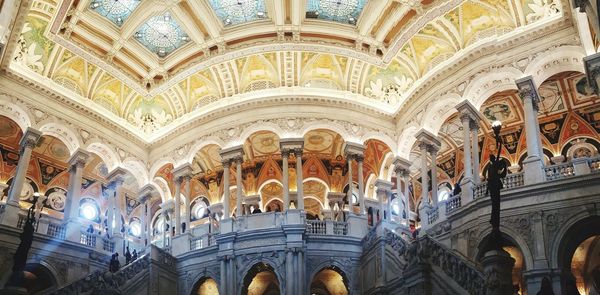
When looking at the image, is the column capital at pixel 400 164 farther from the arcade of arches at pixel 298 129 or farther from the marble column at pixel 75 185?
the marble column at pixel 75 185

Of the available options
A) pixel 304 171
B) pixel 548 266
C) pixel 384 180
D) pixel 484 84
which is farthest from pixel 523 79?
pixel 304 171

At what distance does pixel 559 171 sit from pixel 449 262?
602 centimetres

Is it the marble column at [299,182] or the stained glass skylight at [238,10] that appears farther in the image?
the stained glass skylight at [238,10]

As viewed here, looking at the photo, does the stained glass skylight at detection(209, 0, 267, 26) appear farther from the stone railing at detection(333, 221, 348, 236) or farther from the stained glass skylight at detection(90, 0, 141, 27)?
the stone railing at detection(333, 221, 348, 236)

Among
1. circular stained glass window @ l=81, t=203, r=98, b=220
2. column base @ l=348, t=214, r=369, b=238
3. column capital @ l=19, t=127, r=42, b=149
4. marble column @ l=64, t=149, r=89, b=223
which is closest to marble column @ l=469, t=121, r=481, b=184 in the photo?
column base @ l=348, t=214, r=369, b=238

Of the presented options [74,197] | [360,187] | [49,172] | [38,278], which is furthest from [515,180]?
[49,172]

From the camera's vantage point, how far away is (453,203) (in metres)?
23.6

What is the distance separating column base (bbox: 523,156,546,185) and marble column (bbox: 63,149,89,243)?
56.1ft

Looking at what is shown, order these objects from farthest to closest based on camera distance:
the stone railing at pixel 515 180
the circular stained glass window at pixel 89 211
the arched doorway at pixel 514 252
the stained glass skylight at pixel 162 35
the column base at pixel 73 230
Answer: the circular stained glass window at pixel 89 211 < the stained glass skylight at pixel 162 35 < the column base at pixel 73 230 < the stone railing at pixel 515 180 < the arched doorway at pixel 514 252

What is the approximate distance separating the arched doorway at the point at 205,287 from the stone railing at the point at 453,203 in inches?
385

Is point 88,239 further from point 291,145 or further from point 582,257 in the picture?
point 582,257

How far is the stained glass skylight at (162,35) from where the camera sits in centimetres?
2766

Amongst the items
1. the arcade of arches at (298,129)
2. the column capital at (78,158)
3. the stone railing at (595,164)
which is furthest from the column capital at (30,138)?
the stone railing at (595,164)

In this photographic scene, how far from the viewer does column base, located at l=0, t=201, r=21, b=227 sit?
23.7m
